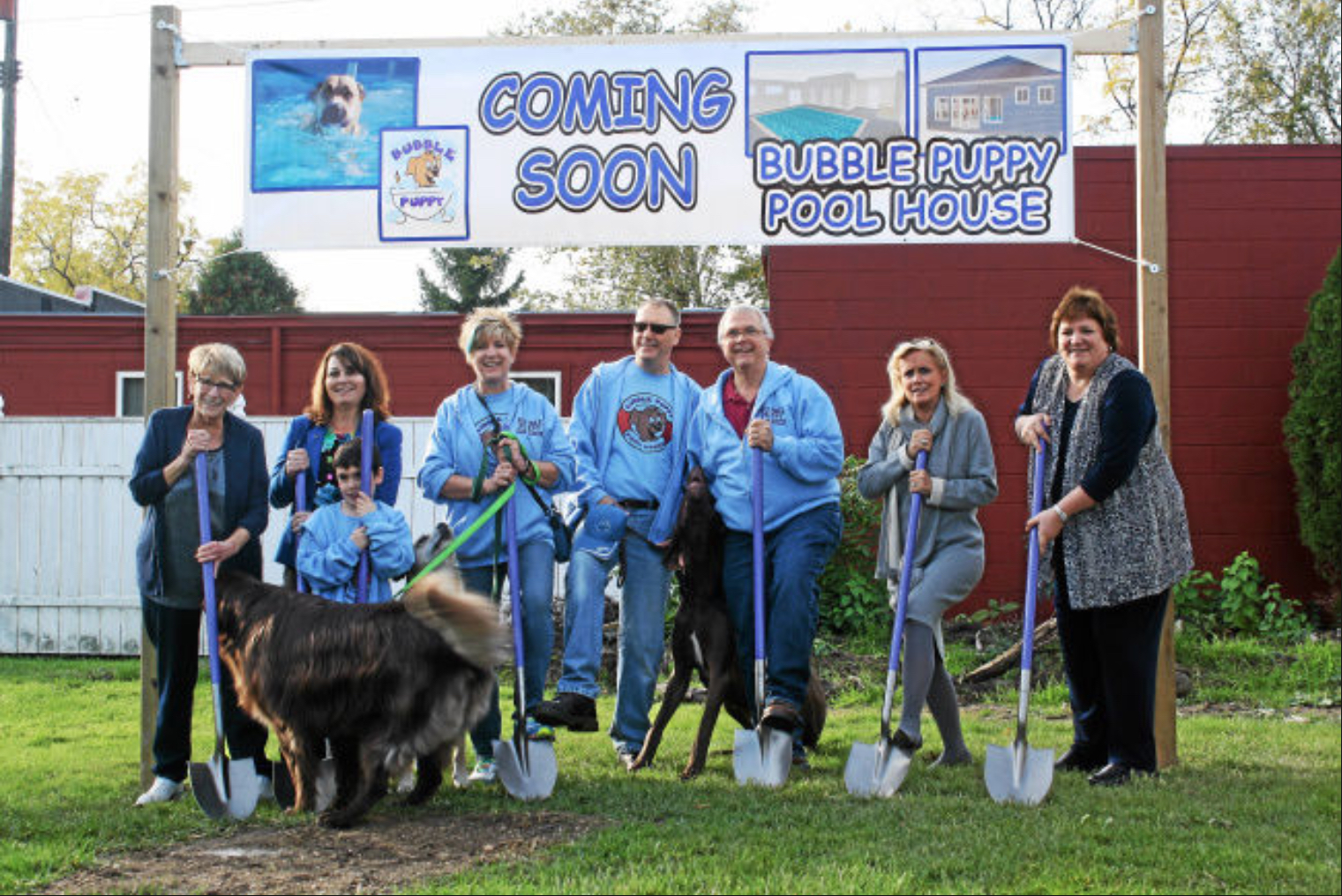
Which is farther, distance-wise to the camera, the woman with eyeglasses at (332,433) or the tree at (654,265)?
the tree at (654,265)

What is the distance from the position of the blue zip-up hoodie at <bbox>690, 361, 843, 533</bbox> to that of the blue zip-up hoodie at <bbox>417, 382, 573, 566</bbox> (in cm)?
64

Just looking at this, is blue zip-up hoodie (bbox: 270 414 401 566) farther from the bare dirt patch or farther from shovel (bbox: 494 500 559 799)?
the bare dirt patch

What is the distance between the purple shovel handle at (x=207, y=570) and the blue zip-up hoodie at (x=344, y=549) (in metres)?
0.34

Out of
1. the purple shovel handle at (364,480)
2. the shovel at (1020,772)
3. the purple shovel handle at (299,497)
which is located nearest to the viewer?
the shovel at (1020,772)

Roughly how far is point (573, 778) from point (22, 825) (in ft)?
6.71

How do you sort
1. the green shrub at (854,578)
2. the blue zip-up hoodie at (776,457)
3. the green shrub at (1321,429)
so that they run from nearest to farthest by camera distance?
the blue zip-up hoodie at (776,457) → the green shrub at (1321,429) → the green shrub at (854,578)

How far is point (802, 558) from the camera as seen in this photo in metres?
5.66

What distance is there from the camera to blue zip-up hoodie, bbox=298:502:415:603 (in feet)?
17.2

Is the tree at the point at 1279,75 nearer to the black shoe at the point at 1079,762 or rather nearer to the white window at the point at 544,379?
the white window at the point at 544,379

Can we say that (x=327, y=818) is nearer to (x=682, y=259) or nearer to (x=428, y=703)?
(x=428, y=703)

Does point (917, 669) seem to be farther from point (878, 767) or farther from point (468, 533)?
point (468, 533)

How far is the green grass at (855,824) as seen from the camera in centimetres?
397

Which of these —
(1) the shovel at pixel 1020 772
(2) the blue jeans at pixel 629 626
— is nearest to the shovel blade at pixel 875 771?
(1) the shovel at pixel 1020 772

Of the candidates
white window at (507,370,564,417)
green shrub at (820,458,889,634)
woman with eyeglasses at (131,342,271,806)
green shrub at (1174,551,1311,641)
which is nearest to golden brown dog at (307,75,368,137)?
woman with eyeglasses at (131,342,271,806)
